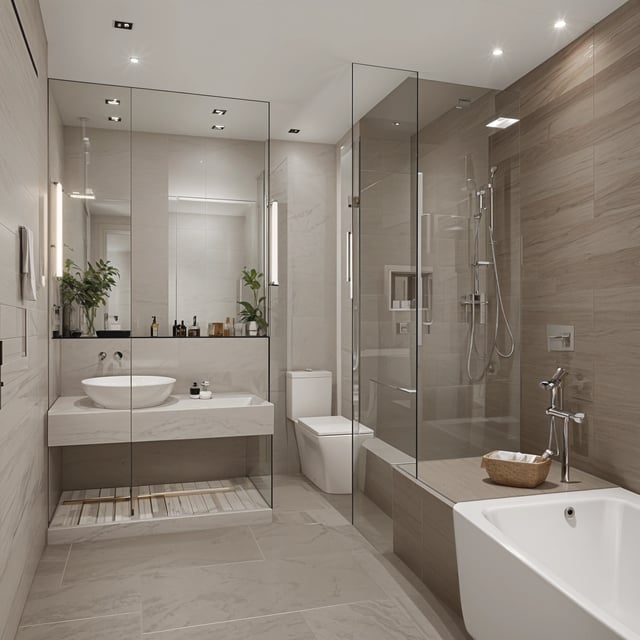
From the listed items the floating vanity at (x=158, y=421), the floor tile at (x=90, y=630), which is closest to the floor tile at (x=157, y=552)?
the floor tile at (x=90, y=630)

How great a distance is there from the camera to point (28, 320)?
8.25ft

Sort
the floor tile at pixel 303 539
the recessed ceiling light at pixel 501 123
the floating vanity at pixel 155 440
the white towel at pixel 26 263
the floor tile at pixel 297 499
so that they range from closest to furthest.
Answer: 1. the white towel at pixel 26 263
2. the recessed ceiling light at pixel 501 123
3. the floor tile at pixel 303 539
4. the floating vanity at pixel 155 440
5. the floor tile at pixel 297 499

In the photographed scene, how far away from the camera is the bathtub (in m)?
1.89

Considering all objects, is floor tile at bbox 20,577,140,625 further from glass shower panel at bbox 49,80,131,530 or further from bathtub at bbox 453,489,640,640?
bathtub at bbox 453,489,640,640

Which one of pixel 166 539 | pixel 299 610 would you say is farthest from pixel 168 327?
pixel 299 610

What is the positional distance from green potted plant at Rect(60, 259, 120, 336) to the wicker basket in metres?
2.52

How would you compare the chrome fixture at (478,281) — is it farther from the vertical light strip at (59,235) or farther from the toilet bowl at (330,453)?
the vertical light strip at (59,235)

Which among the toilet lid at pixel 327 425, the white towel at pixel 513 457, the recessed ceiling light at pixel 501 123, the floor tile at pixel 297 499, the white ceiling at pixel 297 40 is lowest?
the floor tile at pixel 297 499

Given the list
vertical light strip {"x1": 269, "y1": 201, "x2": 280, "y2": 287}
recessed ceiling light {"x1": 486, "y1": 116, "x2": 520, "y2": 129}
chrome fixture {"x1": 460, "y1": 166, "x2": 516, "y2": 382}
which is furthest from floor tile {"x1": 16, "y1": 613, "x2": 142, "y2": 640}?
recessed ceiling light {"x1": 486, "y1": 116, "x2": 520, "y2": 129}

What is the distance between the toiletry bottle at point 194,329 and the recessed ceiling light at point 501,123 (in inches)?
86.6

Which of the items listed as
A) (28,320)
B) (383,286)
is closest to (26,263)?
(28,320)

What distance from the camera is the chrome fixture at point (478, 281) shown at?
2986 millimetres

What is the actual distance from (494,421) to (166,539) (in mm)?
1978

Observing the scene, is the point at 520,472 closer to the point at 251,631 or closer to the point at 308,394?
the point at 251,631
